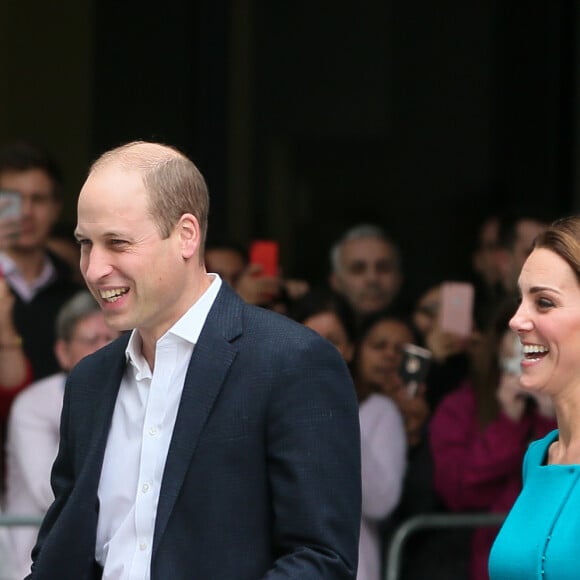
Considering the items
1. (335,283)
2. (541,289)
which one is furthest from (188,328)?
(335,283)

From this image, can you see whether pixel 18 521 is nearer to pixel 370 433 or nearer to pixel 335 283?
pixel 370 433

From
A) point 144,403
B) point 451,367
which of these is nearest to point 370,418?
point 451,367

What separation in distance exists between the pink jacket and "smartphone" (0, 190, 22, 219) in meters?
1.82

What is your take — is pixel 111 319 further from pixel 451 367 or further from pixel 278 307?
pixel 451 367

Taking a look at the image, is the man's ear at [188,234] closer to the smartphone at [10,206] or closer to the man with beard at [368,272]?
the smartphone at [10,206]

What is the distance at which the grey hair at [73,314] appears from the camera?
5695mm

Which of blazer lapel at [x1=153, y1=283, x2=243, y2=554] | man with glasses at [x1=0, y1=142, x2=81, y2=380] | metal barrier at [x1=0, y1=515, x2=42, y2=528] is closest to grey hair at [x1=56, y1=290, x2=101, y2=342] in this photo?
man with glasses at [x1=0, y1=142, x2=81, y2=380]

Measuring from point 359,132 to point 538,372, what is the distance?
16.9 ft

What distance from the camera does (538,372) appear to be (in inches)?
136

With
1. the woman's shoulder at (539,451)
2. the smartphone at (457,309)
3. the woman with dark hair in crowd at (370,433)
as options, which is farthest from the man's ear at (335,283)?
the woman's shoulder at (539,451)

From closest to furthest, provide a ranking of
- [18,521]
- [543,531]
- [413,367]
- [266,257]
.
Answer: [543,531], [18,521], [413,367], [266,257]

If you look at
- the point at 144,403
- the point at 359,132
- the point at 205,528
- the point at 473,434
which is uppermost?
the point at 359,132

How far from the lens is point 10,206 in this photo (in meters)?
6.02

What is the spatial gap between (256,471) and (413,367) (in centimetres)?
291
